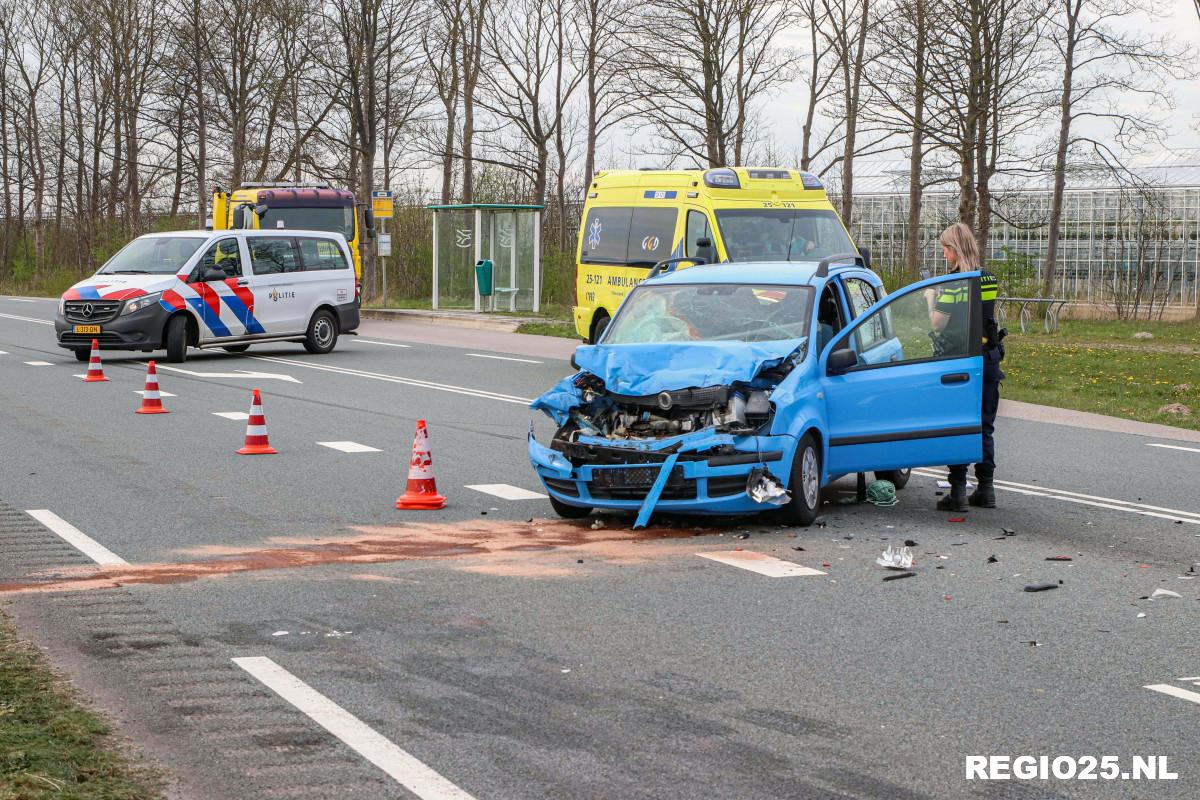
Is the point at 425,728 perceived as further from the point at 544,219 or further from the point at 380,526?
the point at 544,219

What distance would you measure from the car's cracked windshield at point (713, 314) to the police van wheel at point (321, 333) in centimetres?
1433

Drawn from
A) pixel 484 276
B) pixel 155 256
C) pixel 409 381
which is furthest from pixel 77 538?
pixel 484 276

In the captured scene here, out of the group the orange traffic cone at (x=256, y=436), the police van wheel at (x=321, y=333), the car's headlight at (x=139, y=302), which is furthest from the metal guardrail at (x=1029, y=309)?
the orange traffic cone at (x=256, y=436)

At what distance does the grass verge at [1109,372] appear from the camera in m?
17.1

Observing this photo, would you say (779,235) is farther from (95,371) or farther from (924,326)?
(924,326)

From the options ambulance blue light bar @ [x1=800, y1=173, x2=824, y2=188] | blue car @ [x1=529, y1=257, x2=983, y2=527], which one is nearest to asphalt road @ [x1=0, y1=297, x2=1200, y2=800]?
blue car @ [x1=529, y1=257, x2=983, y2=527]

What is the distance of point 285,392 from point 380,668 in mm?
12134

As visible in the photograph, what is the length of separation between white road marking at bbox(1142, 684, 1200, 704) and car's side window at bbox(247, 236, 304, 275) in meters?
19.1

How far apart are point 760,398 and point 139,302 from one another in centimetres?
1469

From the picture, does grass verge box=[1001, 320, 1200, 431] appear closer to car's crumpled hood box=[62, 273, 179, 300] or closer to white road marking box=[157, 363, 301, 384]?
white road marking box=[157, 363, 301, 384]

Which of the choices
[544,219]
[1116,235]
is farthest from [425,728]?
[1116,235]

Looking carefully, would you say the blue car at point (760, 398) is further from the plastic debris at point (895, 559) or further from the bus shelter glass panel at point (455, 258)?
the bus shelter glass panel at point (455, 258)

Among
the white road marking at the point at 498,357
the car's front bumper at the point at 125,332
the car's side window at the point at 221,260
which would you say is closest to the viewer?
the car's front bumper at the point at 125,332

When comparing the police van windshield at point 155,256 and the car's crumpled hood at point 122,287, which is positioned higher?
the police van windshield at point 155,256
